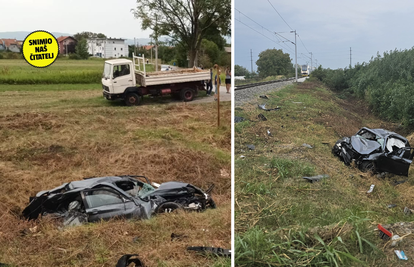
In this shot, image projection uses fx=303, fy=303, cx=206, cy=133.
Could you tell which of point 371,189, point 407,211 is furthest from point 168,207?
point 407,211

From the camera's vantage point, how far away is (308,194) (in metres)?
4.63

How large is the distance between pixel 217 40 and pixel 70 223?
9.99 ft

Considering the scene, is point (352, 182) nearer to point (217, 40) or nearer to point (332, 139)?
point (332, 139)

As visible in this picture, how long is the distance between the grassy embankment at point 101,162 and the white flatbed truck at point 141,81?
188 millimetres

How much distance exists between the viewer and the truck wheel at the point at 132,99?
5.15m

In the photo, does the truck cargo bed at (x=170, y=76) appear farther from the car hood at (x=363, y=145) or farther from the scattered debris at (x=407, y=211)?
the scattered debris at (x=407, y=211)

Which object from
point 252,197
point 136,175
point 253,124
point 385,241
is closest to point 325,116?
point 253,124

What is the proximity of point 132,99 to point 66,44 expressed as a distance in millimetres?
1321

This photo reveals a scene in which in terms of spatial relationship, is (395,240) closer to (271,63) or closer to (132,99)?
(271,63)

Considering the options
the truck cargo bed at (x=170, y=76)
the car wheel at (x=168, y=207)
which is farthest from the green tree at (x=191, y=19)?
the car wheel at (x=168, y=207)

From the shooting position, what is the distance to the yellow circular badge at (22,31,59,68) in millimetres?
4066

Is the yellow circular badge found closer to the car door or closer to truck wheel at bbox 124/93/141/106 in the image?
truck wheel at bbox 124/93/141/106

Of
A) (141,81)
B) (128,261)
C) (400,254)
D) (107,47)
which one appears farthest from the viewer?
(141,81)

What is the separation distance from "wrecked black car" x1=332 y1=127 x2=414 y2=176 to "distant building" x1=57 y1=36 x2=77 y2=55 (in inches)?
199
